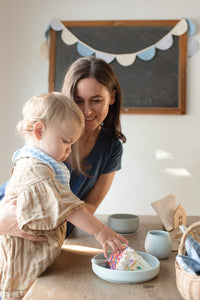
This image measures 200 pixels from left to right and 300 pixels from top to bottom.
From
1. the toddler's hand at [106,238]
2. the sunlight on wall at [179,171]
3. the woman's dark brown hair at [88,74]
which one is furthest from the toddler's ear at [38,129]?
the sunlight on wall at [179,171]

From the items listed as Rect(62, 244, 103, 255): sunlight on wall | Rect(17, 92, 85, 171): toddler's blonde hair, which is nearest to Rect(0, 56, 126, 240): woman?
Rect(62, 244, 103, 255): sunlight on wall

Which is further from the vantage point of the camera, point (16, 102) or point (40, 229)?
point (16, 102)

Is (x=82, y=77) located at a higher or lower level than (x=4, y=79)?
lower

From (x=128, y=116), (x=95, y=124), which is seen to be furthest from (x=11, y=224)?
(x=128, y=116)

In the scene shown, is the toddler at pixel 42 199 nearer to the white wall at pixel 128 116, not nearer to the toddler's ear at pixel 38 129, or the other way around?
the toddler's ear at pixel 38 129

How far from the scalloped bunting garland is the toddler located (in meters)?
2.16

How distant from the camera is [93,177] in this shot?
1676 millimetres

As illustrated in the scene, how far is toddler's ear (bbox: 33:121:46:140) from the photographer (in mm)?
1063

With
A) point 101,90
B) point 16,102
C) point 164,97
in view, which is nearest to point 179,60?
point 164,97

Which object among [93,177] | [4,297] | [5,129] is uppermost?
[5,129]

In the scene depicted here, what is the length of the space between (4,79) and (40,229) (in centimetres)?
258

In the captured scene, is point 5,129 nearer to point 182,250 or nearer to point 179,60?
point 179,60

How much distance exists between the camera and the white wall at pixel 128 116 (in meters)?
3.14

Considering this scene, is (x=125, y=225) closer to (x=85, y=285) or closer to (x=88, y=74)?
(x=85, y=285)
